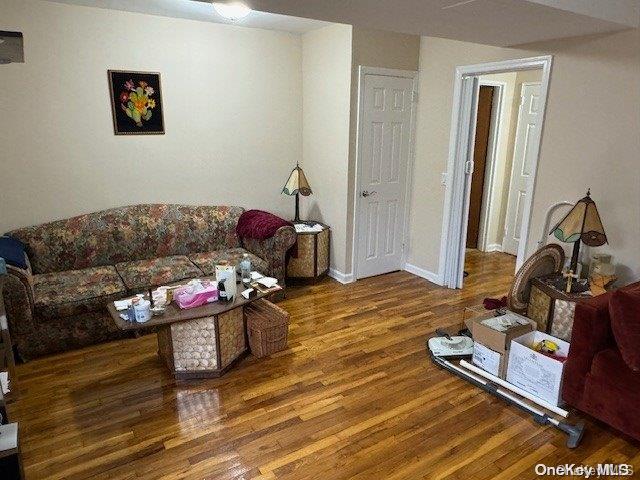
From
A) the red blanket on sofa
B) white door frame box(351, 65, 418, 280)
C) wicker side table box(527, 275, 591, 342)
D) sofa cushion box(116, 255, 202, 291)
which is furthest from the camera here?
white door frame box(351, 65, 418, 280)

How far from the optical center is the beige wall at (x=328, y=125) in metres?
4.00

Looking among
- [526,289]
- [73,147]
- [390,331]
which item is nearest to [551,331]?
[526,289]

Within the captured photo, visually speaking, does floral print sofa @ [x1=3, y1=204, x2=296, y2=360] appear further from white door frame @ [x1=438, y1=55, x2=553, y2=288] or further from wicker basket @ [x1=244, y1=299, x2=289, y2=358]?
white door frame @ [x1=438, y1=55, x2=553, y2=288]

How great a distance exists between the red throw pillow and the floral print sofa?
8.29ft

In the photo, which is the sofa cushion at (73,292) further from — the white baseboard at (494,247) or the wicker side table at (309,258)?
the white baseboard at (494,247)

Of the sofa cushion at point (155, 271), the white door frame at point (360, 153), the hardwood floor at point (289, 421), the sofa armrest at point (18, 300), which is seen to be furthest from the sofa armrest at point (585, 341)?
the sofa armrest at point (18, 300)

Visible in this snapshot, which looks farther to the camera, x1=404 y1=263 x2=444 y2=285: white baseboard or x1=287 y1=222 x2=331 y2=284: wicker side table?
x1=404 y1=263 x2=444 y2=285: white baseboard

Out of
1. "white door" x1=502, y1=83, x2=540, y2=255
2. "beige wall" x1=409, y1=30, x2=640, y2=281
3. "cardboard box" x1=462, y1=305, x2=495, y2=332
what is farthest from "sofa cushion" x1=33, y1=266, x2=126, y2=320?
"white door" x1=502, y1=83, x2=540, y2=255

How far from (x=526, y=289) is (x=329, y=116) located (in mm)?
2368

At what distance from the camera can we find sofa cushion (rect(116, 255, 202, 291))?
3.31 meters

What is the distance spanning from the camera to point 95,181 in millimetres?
3750

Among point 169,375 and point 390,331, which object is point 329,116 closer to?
point 390,331

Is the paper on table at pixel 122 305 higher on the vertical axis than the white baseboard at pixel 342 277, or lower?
higher

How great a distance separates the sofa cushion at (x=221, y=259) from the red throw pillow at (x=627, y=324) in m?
2.57
